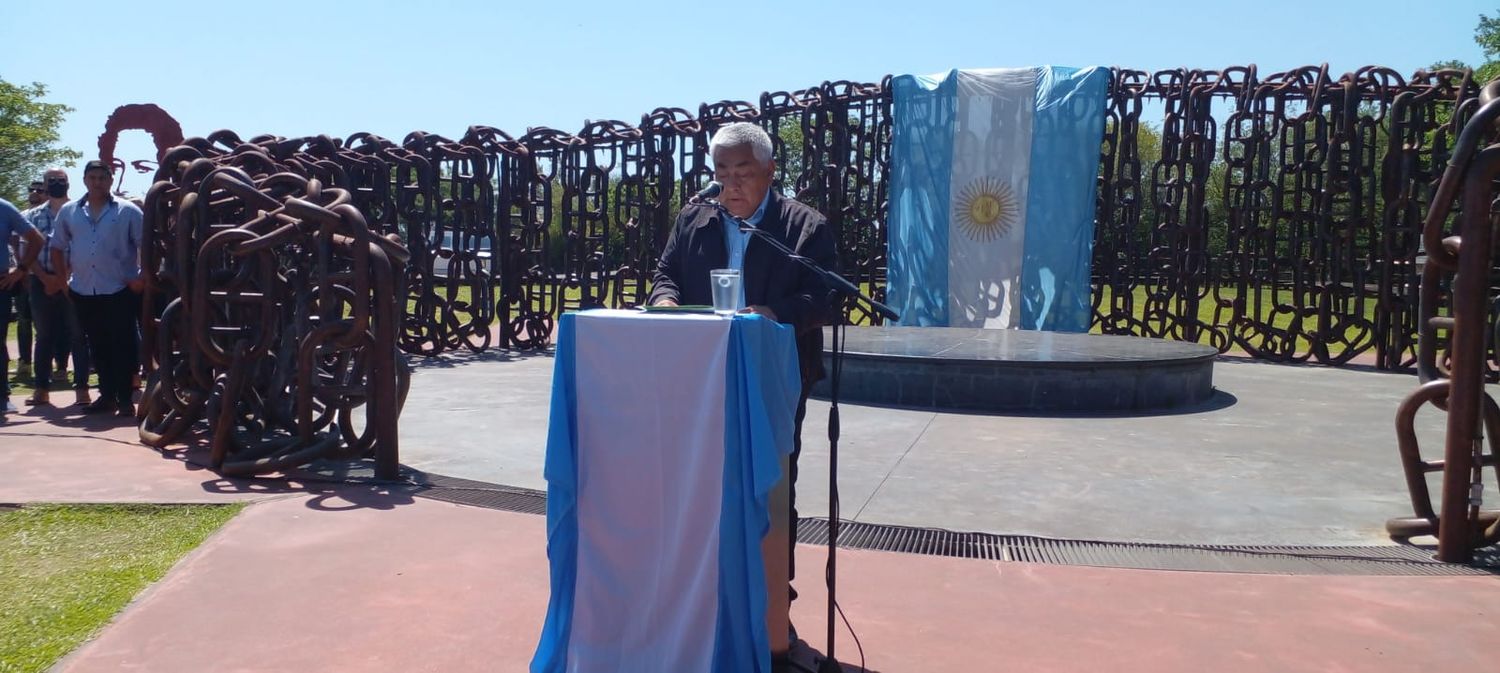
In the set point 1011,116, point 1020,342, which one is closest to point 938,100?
point 1011,116

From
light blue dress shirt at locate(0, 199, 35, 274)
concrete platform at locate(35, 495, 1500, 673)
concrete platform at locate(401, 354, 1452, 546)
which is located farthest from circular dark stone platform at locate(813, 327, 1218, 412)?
light blue dress shirt at locate(0, 199, 35, 274)

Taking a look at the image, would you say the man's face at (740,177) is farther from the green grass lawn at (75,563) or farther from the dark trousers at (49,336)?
the dark trousers at (49,336)

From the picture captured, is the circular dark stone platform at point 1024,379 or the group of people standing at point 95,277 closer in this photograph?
the group of people standing at point 95,277

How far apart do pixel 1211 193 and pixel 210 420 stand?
34894mm

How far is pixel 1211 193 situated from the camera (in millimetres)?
35812

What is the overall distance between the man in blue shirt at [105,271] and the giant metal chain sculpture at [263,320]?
2.19ft

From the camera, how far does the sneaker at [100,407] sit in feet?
26.1

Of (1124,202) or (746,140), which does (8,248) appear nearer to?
(746,140)

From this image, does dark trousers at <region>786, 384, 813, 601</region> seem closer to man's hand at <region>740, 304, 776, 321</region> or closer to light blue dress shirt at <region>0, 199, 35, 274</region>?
man's hand at <region>740, 304, 776, 321</region>

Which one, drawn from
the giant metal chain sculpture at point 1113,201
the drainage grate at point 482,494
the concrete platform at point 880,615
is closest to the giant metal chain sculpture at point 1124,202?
the giant metal chain sculpture at point 1113,201

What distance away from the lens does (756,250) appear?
11.3 feet

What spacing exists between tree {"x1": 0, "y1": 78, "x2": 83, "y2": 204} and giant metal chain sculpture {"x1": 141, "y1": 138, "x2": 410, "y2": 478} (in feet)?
121

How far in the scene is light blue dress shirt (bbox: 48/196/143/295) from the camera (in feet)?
25.4

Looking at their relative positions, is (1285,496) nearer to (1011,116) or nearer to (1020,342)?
(1020,342)
